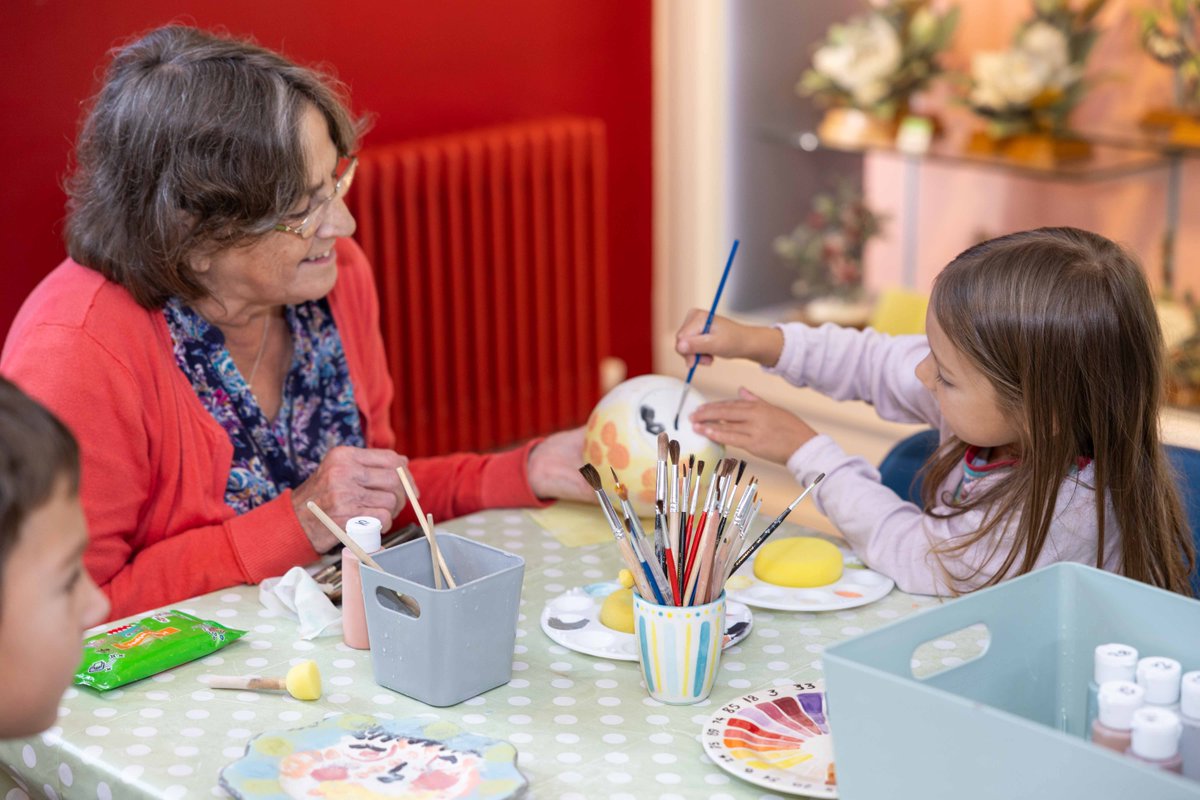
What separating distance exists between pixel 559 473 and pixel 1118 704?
2.97 ft

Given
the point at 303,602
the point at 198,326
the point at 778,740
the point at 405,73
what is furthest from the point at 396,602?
the point at 405,73

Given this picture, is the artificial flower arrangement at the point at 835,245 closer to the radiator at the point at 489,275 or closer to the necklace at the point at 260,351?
the radiator at the point at 489,275

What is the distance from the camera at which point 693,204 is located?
3.74m

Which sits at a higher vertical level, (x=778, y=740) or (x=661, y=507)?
(x=661, y=507)

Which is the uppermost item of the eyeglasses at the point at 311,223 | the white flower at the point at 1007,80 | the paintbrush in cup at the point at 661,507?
the white flower at the point at 1007,80

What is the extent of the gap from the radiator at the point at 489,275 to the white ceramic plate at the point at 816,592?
175cm

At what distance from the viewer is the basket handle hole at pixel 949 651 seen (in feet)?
4.40

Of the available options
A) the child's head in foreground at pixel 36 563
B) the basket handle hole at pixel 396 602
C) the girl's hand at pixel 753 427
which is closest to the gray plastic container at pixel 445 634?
the basket handle hole at pixel 396 602

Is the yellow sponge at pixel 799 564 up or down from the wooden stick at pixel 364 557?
down

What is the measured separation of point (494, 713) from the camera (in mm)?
1258

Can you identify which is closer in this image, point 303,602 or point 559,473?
point 303,602

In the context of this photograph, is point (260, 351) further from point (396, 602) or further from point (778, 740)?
point (778, 740)

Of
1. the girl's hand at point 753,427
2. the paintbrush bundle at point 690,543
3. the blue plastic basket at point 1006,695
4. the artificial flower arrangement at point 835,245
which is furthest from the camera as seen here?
the artificial flower arrangement at point 835,245

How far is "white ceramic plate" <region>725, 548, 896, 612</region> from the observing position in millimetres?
1479
